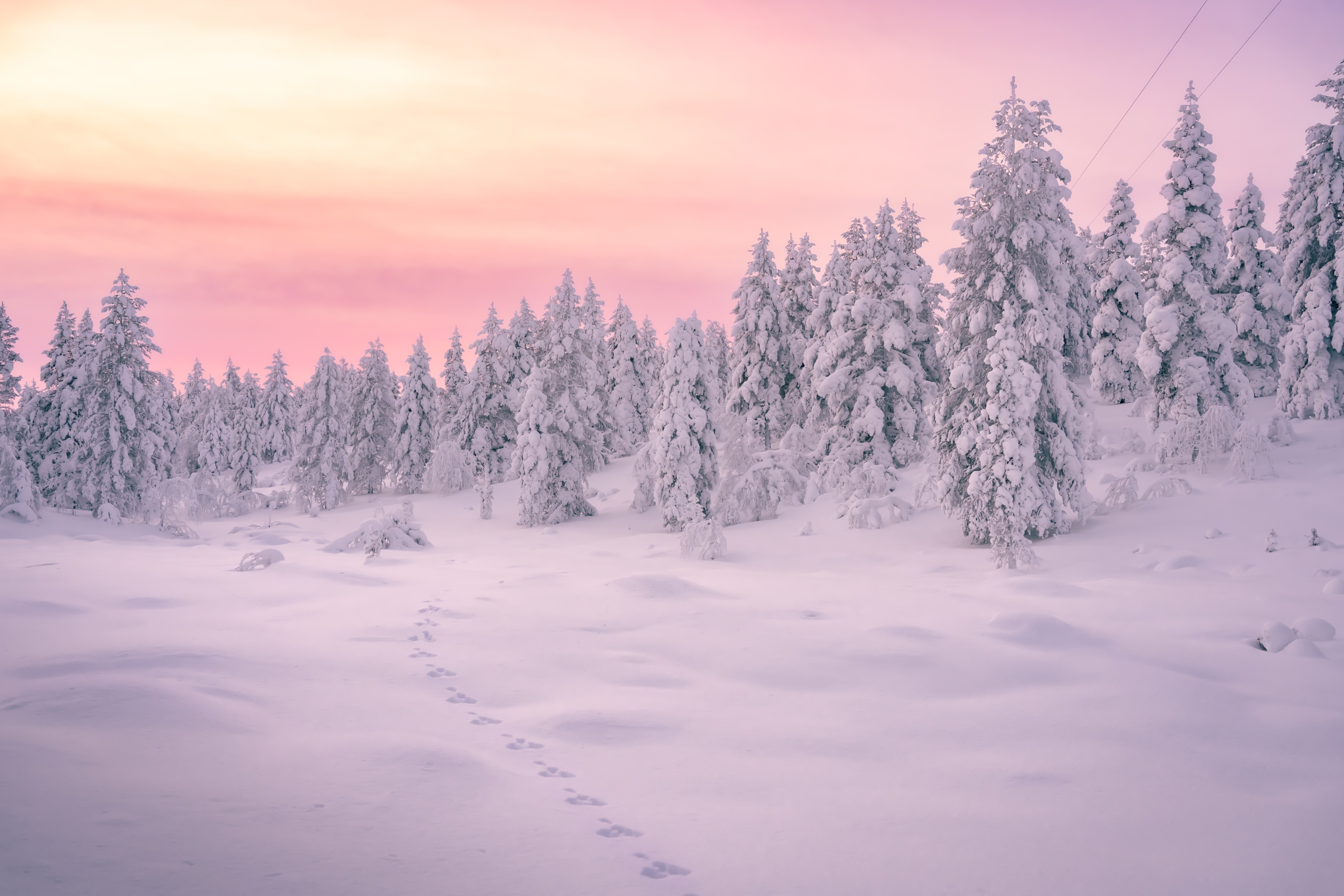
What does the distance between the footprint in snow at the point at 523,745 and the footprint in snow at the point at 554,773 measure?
41 cm

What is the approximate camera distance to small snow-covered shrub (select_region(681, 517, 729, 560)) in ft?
69.9

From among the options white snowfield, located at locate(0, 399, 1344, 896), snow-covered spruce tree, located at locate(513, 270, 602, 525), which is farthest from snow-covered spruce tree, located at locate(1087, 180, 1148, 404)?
snow-covered spruce tree, located at locate(513, 270, 602, 525)

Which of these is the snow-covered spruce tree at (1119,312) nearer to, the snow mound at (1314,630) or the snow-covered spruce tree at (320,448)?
Result: the snow mound at (1314,630)

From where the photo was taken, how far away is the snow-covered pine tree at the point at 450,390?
49250 millimetres

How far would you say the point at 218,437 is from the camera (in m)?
69.6

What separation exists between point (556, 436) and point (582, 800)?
2985 centimetres

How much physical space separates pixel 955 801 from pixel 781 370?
31998 mm

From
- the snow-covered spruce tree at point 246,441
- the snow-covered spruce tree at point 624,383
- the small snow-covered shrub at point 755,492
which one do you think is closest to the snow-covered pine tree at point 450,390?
the snow-covered spruce tree at point 624,383

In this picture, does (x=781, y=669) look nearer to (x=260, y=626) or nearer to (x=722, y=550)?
(x=260, y=626)

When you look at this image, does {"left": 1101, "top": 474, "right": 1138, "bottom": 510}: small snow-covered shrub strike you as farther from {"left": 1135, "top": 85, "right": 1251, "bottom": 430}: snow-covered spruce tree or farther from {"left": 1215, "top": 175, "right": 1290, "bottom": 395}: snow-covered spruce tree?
{"left": 1215, "top": 175, "right": 1290, "bottom": 395}: snow-covered spruce tree

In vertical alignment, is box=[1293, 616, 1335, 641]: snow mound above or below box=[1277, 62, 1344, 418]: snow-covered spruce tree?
below

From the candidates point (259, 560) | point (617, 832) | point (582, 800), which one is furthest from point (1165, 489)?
point (259, 560)

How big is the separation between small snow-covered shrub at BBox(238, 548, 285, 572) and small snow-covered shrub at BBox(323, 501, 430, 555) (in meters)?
6.02

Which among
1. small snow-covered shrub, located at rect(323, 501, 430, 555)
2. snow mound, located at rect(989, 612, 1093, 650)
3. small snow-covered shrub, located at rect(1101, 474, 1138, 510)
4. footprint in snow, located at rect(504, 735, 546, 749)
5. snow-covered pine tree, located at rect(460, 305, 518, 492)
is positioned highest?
snow-covered pine tree, located at rect(460, 305, 518, 492)
